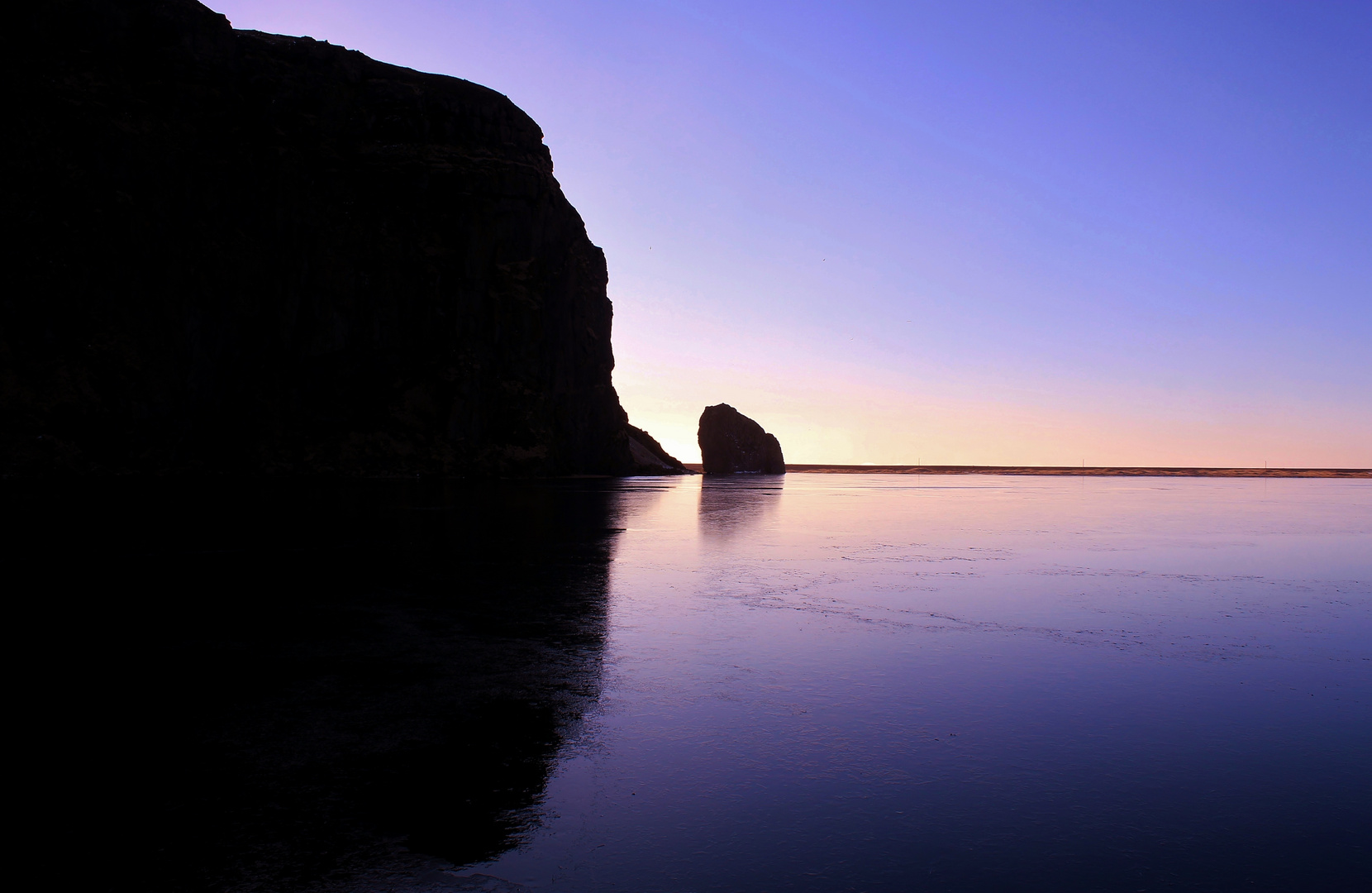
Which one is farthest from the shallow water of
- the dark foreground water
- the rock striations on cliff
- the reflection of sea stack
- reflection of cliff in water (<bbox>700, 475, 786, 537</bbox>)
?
the reflection of sea stack

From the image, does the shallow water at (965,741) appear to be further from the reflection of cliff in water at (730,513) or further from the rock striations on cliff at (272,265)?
the rock striations on cliff at (272,265)

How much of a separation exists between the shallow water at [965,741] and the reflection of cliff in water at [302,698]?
721mm

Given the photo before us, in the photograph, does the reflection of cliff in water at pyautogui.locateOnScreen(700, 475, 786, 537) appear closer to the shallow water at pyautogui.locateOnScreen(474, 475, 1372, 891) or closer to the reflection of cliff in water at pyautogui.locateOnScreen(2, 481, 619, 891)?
the reflection of cliff in water at pyautogui.locateOnScreen(2, 481, 619, 891)

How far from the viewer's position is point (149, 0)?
250 ft

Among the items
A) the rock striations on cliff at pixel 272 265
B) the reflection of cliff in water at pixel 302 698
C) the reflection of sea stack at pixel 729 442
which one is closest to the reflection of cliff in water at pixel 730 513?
the reflection of cliff in water at pixel 302 698

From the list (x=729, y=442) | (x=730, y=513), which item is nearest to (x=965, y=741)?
(x=730, y=513)

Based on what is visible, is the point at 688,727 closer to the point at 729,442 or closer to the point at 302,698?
the point at 302,698

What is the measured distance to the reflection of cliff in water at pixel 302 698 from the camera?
4.91 metres

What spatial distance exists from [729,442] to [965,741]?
178870 millimetres

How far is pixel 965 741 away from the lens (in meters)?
6.97

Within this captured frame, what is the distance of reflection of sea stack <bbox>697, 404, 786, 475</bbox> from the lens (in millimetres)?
185625

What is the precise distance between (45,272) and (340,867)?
7865cm

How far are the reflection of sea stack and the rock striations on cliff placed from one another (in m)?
82.4

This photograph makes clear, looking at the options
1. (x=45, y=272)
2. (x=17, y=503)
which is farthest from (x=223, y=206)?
(x=17, y=503)
